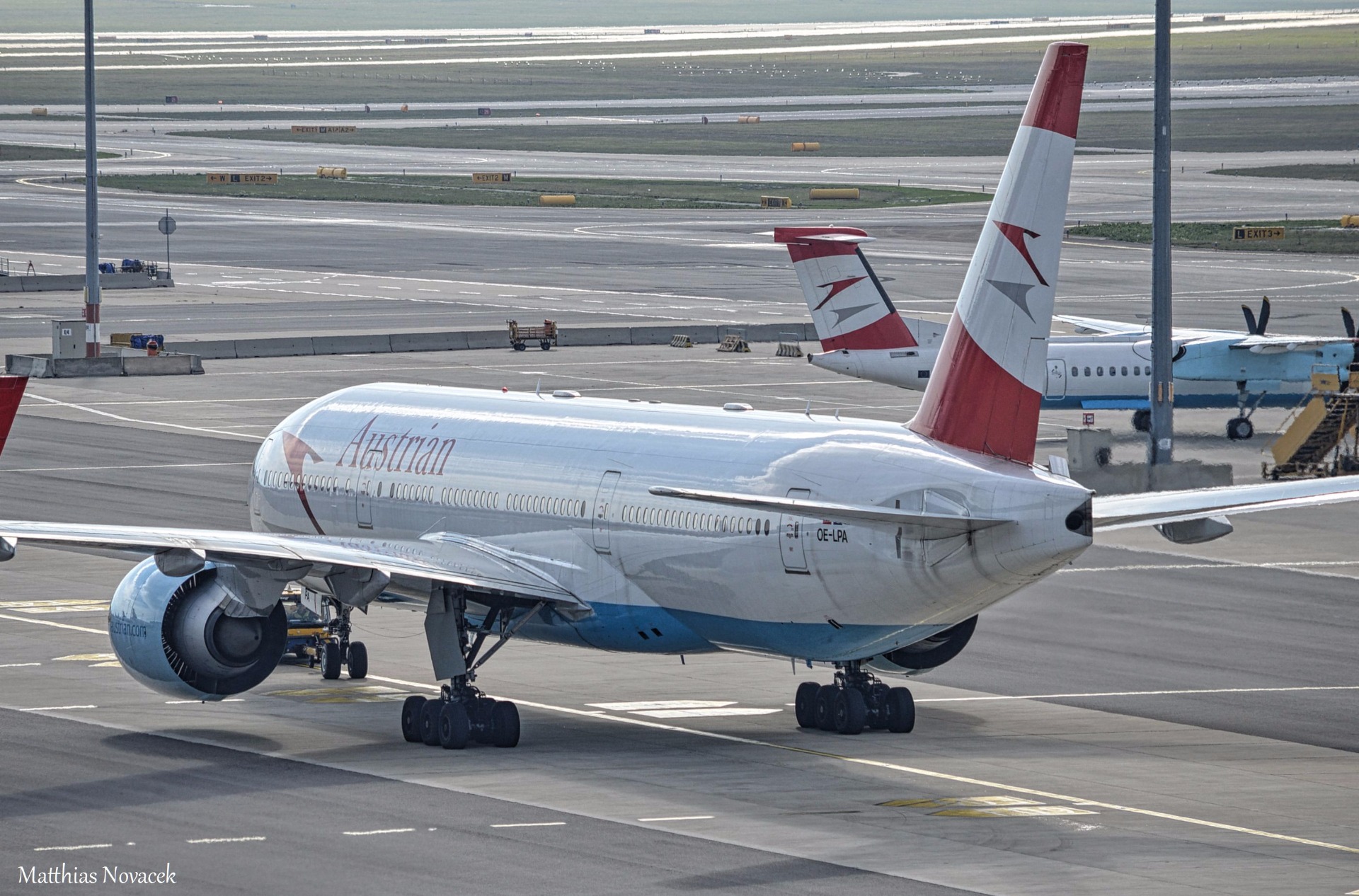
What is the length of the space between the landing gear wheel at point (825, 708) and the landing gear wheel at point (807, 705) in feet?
0.16

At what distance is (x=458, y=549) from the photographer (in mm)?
35625

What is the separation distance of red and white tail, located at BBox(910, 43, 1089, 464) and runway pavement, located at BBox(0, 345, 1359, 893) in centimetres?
500

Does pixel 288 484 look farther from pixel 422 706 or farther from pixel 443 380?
pixel 443 380

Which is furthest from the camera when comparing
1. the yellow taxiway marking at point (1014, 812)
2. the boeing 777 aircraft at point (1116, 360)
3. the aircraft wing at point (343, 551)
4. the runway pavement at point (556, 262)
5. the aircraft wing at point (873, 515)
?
the runway pavement at point (556, 262)

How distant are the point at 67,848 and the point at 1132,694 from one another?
18813 mm

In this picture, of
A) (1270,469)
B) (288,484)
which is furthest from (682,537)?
(1270,469)

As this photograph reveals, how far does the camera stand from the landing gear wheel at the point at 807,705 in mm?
34406

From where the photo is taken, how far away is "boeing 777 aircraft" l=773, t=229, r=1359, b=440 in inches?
2650

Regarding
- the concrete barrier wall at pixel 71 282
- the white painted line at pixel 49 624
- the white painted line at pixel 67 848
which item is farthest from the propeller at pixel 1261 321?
the concrete barrier wall at pixel 71 282

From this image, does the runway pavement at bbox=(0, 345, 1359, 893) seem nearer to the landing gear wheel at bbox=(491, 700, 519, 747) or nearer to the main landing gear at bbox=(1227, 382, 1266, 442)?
the landing gear wheel at bbox=(491, 700, 519, 747)

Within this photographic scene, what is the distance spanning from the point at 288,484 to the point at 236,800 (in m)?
11.4

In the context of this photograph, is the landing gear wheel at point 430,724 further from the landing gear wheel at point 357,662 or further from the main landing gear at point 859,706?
the landing gear wheel at point 357,662

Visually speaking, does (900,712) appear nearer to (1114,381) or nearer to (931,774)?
(931,774)

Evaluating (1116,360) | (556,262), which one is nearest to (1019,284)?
(1116,360)
